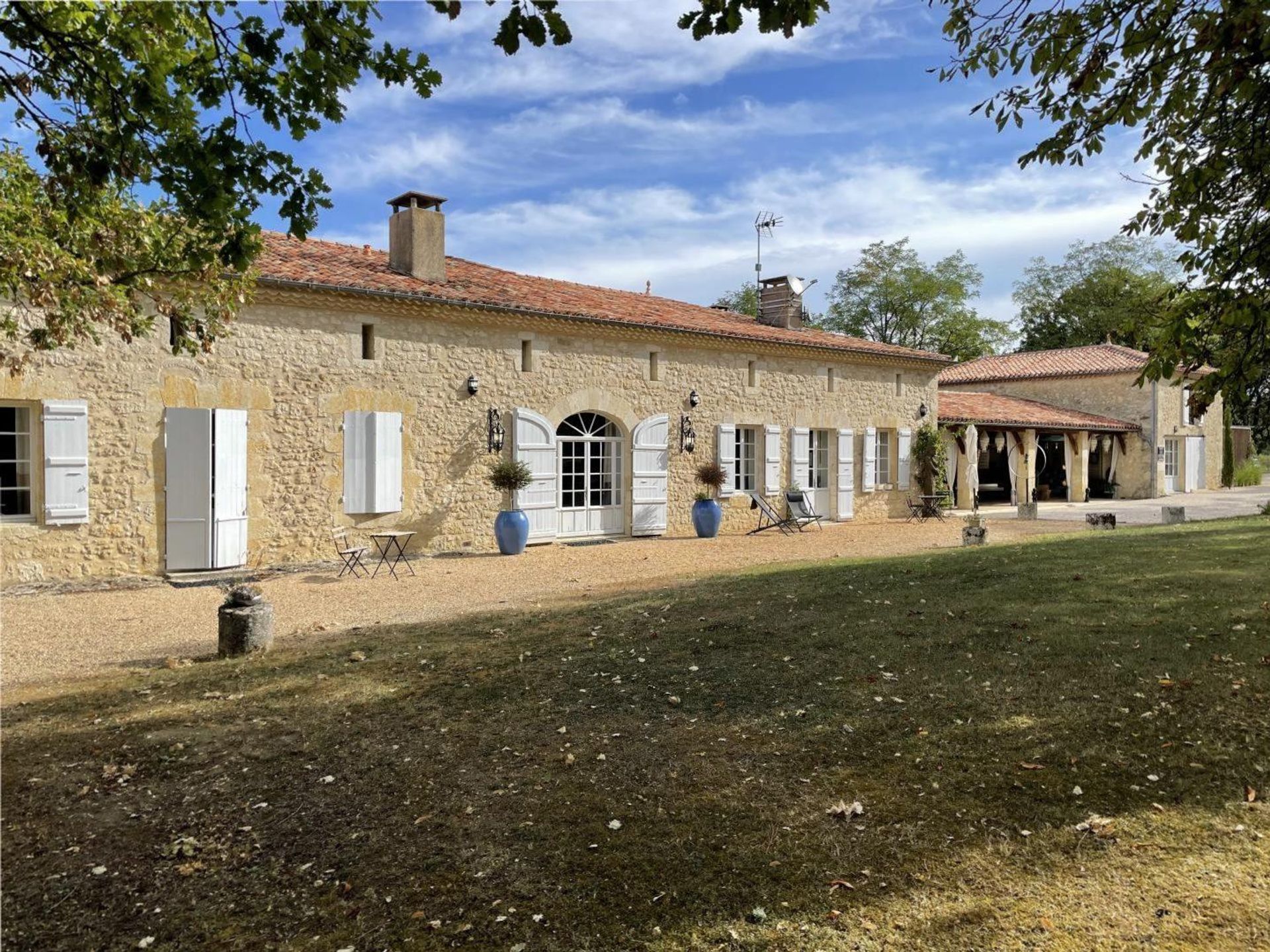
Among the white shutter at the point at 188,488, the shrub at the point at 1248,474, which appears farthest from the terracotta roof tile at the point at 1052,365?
the white shutter at the point at 188,488

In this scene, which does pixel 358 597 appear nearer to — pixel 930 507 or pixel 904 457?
pixel 904 457

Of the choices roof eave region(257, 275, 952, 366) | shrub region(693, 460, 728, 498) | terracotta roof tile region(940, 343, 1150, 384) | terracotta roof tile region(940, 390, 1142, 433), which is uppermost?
terracotta roof tile region(940, 343, 1150, 384)

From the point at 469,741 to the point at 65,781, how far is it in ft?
5.25

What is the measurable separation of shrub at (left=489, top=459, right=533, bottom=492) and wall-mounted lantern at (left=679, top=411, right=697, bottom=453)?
3.02 metres

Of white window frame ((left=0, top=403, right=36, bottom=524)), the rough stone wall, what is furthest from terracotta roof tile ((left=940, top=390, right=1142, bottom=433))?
white window frame ((left=0, top=403, right=36, bottom=524))

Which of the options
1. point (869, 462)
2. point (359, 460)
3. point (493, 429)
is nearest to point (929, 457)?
point (869, 462)

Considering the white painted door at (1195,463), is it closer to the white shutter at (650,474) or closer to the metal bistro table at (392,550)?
the white shutter at (650,474)

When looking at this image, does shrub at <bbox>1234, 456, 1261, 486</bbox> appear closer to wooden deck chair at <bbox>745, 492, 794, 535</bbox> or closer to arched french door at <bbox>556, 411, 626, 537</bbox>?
wooden deck chair at <bbox>745, 492, 794, 535</bbox>

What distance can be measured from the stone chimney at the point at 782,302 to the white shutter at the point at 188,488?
1090 centimetres

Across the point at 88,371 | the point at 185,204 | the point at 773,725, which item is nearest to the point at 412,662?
the point at 773,725

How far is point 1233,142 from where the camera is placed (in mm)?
4223

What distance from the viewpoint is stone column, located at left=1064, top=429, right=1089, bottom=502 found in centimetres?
2141

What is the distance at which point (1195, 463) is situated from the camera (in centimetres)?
2417

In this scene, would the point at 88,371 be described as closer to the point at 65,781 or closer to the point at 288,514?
the point at 288,514
